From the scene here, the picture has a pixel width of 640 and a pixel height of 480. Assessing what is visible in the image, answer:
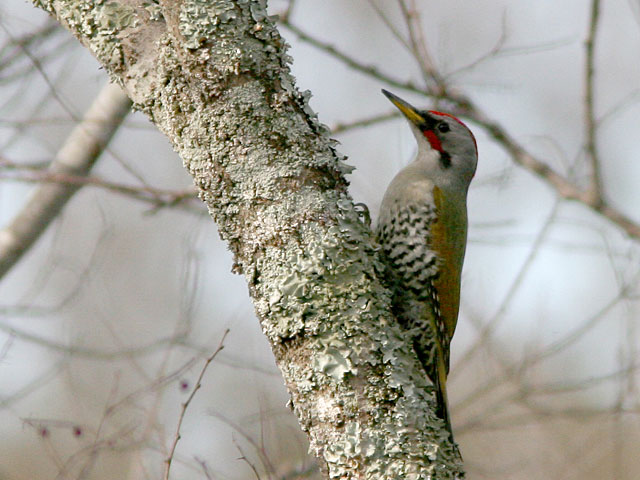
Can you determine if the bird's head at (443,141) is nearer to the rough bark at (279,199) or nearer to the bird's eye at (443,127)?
the bird's eye at (443,127)

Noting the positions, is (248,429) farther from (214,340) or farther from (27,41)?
(27,41)

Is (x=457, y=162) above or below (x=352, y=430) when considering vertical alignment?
above

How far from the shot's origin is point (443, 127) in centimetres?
443

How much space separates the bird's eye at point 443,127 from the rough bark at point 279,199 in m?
2.10

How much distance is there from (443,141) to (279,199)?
2.40 metres

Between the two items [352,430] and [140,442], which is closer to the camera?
[352,430]

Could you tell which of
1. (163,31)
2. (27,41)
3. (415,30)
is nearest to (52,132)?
(27,41)

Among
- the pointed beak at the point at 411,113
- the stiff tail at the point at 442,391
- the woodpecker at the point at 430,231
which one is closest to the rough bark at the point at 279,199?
the stiff tail at the point at 442,391

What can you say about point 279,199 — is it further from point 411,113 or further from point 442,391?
point 411,113

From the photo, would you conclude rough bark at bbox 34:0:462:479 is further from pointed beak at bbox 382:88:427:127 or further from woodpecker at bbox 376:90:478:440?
pointed beak at bbox 382:88:427:127

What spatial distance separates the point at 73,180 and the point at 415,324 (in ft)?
6.35

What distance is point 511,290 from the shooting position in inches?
167

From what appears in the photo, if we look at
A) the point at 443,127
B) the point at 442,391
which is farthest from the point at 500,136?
the point at 442,391

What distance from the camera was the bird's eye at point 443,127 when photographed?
4430mm
